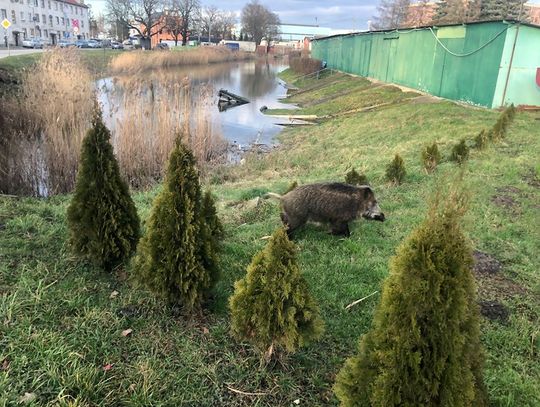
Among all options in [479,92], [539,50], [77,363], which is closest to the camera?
[77,363]

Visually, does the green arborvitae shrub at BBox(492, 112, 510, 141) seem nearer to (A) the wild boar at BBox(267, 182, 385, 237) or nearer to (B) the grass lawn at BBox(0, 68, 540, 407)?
(B) the grass lawn at BBox(0, 68, 540, 407)

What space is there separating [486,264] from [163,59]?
39233 mm

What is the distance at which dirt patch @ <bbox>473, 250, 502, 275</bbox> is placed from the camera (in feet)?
15.8

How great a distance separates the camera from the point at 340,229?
18.0 ft

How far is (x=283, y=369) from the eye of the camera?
10.1 feet

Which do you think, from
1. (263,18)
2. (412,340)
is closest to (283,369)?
(412,340)

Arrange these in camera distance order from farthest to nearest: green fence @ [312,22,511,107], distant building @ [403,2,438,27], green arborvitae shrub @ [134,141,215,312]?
distant building @ [403,2,438,27], green fence @ [312,22,511,107], green arborvitae shrub @ [134,141,215,312]

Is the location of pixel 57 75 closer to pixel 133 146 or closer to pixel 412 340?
pixel 133 146

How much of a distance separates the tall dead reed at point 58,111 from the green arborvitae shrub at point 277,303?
282 inches

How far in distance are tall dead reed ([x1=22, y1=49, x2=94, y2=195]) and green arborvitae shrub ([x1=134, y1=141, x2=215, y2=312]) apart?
6.32 m

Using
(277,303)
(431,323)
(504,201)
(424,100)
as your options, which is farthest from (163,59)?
(431,323)

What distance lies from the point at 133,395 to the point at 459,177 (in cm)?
229

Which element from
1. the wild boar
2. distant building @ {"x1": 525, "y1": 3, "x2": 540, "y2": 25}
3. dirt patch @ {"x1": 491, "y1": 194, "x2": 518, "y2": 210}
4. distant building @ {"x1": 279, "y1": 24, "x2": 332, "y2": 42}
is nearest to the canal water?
the wild boar

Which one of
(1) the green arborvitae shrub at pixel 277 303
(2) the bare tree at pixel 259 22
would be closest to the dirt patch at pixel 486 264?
(1) the green arborvitae shrub at pixel 277 303
